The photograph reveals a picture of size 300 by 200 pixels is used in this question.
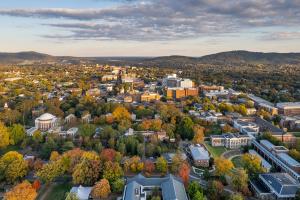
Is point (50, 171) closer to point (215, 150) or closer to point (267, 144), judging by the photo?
point (215, 150)

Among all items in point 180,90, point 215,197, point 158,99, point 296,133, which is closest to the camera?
point 215,197

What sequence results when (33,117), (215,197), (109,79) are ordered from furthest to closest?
1. (109,79)
2. (33,117)
3. (215,197)

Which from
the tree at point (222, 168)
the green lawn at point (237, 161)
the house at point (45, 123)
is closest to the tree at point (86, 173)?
the tree at point (222, 168)

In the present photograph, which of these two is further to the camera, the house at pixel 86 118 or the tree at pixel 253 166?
the house at pixel 86 118

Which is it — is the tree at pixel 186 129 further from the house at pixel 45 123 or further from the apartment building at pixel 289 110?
the apartment building at pixel 289 110

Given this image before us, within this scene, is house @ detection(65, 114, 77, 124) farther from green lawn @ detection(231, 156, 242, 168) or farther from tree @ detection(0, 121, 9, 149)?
green lawn @ detection(231, 156, 242, 168)

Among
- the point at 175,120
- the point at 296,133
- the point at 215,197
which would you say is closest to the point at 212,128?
the point at 175,120

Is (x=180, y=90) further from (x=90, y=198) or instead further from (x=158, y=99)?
(x=90, y=198)
